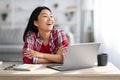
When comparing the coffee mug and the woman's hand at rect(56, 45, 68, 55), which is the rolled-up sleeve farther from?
the coffee mug

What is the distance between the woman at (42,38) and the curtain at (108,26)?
56.9 inches

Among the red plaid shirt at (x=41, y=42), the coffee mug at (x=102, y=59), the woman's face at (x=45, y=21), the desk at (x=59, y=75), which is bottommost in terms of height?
the desk at (x=59, y=75)

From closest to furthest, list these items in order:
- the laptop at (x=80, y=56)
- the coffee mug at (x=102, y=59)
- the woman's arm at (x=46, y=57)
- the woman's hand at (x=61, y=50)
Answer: the laptop at (x=80, y=56), the coffee mug at (x=102, y=59), the woman's arm at (x=46, y=57), the woman's hand at (x=61, y=50)

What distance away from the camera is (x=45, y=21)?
194 centimetres

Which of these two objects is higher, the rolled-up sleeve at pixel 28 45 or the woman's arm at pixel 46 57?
the rolled-up sleeve at pixel 28 45

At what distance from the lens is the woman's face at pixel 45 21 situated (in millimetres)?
1925

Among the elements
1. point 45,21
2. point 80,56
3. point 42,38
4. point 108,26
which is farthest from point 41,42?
point 108,26

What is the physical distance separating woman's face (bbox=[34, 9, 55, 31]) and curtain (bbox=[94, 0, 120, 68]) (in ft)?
5.15

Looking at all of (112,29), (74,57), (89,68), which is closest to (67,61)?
(74,57)

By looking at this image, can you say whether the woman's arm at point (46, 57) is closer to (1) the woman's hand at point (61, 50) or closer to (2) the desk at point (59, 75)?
(1) the woman's hand at point (61, 50)

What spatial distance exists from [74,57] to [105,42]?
2.07m

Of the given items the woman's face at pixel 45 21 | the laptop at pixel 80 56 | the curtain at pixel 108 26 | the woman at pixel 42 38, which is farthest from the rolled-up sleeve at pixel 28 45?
the curtain at pixel 108 26

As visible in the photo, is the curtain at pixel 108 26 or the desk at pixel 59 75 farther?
the curtain at pixel 108 26

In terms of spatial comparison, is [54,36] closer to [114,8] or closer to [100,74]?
[100,74]
